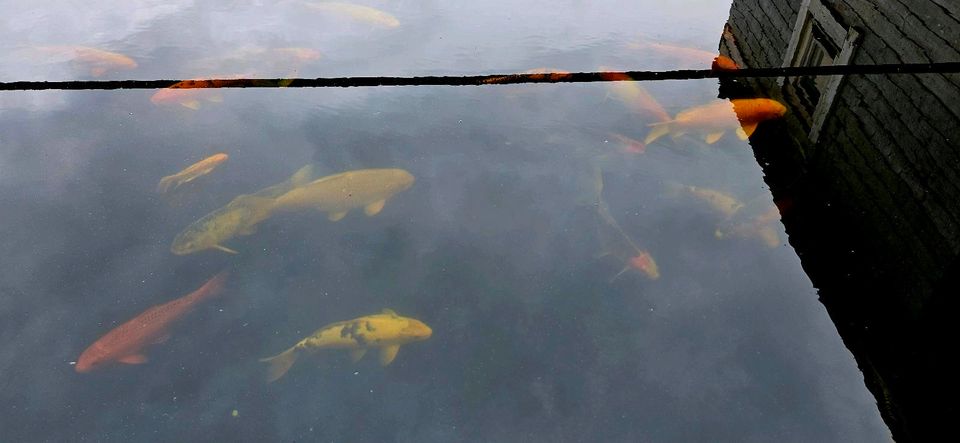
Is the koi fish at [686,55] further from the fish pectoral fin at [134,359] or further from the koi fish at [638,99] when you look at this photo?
the fish pectoral fin at [134,359]

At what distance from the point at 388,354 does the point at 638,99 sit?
5029 millimetres

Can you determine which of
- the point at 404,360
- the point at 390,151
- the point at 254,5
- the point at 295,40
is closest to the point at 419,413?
the point at 404,360

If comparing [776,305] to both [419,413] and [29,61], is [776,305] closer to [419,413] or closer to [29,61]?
[419,413]

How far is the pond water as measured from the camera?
412 centimetres

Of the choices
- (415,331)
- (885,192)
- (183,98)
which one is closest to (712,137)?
(885,192)

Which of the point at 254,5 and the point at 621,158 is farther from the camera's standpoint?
the point at 254,5

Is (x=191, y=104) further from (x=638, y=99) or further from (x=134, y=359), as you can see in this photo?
(x=638, y=99)

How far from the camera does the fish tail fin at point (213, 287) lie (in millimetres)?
4863

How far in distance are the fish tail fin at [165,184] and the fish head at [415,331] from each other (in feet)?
10.8

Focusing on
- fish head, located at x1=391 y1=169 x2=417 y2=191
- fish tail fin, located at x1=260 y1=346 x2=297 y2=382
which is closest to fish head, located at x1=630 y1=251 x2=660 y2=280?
fish head, located at x1=391 y1=169 x2=417 y2=191

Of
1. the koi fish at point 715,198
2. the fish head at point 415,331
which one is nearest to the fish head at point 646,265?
the koi fish at point 715,198

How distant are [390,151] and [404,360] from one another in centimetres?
314

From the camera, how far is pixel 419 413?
13.4ft

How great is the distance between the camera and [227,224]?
17.7 ft
